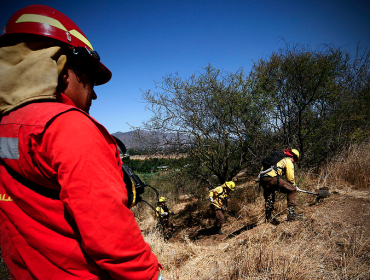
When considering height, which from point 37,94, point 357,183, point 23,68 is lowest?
point 357,183

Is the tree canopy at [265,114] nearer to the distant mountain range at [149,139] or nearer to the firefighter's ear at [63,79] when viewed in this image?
the distant mountain range at [149,139]

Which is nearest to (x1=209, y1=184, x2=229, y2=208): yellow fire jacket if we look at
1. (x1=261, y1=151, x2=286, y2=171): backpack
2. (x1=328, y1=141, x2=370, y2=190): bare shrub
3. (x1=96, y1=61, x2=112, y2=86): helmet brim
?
(x1=261, y1=151, x2=286, y2=171): backpack

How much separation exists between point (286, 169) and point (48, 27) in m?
5.51

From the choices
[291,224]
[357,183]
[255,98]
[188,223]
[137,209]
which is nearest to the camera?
[291,224]

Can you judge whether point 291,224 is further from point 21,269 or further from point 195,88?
point 195,88

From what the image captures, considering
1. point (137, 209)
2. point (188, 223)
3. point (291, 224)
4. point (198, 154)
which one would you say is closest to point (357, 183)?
point (291, 224)

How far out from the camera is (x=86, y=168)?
0.55 metres

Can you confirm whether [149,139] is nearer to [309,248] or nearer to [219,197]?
[219,197]

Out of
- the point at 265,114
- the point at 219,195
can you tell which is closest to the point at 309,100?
the point at 265,114

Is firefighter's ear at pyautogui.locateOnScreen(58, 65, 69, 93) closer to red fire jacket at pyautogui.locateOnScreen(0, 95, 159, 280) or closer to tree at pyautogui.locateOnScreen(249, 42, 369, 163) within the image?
red fire jacket at pyautogui.locateOnScreen(0, 95, 159, 280)

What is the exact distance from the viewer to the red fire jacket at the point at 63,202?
545 millimetres

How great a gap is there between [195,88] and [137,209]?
367 inches

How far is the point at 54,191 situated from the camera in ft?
2.10

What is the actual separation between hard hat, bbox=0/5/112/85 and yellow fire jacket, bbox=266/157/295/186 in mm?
5188
